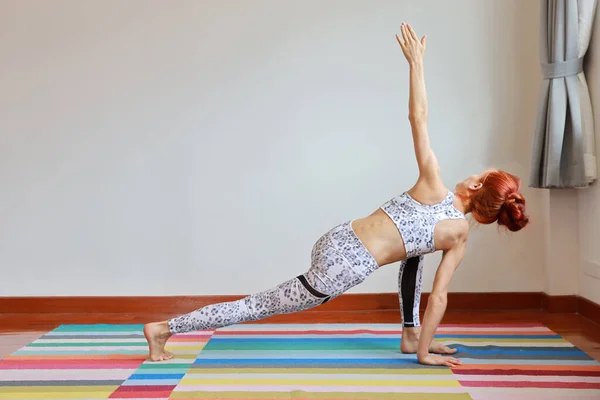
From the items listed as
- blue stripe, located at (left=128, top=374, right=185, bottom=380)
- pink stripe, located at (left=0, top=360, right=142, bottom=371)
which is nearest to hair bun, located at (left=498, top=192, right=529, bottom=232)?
blue stripe, located at (left=128, top=374, right=185, bottom=380)

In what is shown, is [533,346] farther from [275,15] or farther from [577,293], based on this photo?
[275,15]

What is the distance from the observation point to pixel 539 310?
12.1 feet

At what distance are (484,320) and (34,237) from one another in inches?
94.7

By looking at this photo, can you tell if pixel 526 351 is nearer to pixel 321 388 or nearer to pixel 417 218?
pixel 417 218

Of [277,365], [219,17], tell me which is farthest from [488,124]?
[277,365]

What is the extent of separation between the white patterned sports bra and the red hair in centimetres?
10

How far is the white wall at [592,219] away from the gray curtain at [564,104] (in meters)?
0.04

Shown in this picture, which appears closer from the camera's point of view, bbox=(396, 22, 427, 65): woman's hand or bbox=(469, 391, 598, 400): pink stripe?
bbox=(469, 391, 598, 400): pink stripe

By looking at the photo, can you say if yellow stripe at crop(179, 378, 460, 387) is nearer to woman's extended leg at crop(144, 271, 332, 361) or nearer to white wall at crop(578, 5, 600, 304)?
woman's extended leg at crop(144, 271, 332, 361)

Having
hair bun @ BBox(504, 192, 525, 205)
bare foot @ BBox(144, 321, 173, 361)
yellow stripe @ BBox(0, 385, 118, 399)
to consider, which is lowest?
yellow stripe @ BBox(0, 385, 118, 399)

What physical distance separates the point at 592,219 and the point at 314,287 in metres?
1.62

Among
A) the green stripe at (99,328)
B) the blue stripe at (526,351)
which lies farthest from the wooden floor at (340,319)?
the blue stripe at (526,351)

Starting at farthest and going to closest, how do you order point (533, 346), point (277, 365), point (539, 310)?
point (539, 310), point (533, 346), point (277, 365)

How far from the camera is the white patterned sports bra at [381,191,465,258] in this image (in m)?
2.64
